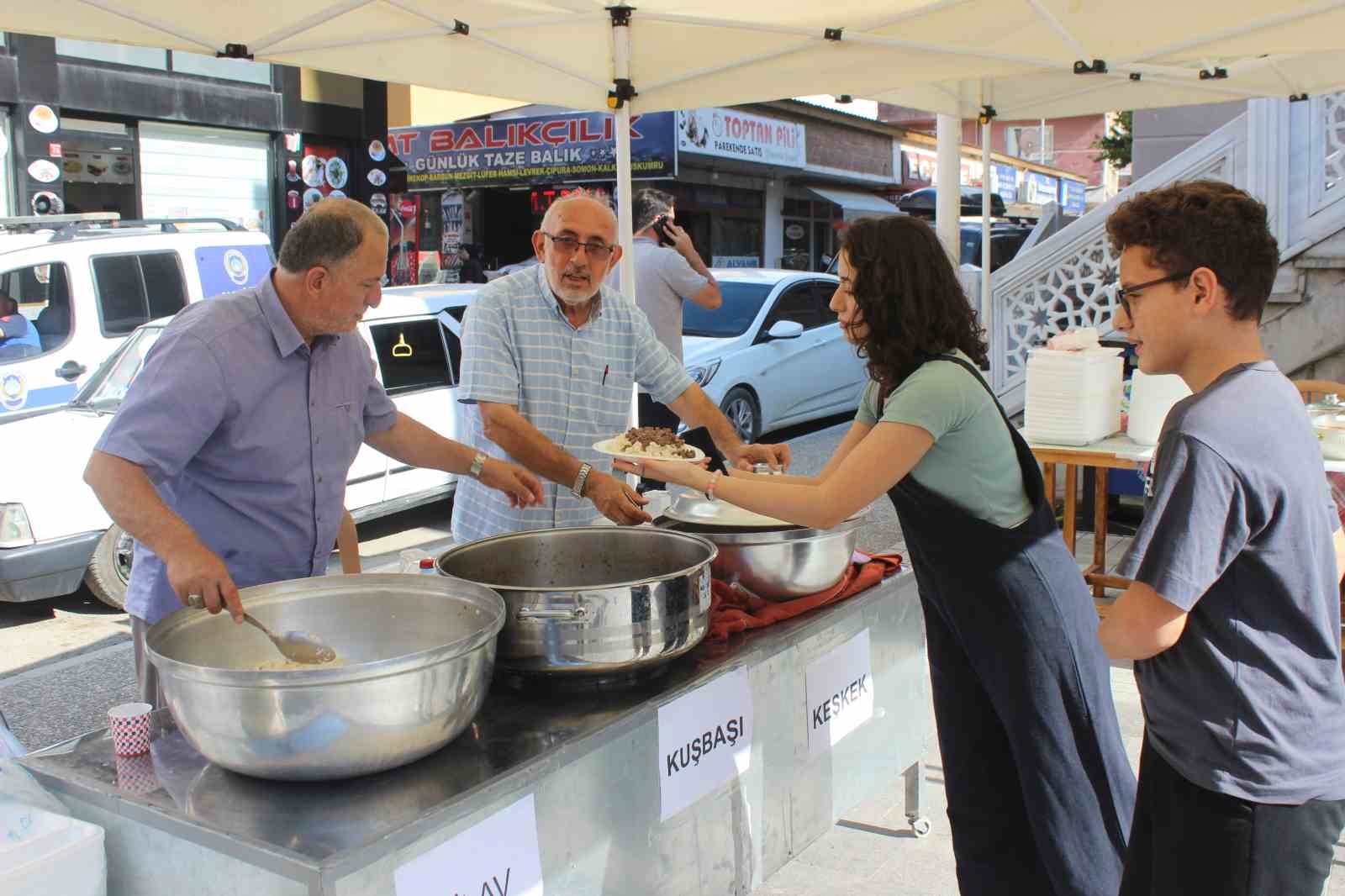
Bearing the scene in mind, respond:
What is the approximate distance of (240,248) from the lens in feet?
26.4

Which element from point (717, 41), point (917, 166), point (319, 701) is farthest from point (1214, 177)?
point (917, 166)

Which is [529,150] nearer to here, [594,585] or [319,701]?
[594,585]

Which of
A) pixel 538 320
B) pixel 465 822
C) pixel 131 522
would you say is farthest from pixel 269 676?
pixel 538 320

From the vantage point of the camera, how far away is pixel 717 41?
4672mm

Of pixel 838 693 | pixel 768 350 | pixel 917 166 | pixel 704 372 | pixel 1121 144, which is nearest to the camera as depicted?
pixel 838 693

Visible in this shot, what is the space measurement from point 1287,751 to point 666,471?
128 centimetres

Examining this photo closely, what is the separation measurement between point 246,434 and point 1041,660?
1688 mm

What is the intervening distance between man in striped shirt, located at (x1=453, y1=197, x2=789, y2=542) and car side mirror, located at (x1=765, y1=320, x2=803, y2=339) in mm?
6183

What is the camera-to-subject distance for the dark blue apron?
2361 mm

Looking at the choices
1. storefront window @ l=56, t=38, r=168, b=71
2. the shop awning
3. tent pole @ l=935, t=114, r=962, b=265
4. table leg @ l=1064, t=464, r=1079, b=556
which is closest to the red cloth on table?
table leg @ l=1064, t=464, r=1079, b=556

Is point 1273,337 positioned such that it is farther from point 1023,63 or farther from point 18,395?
point 18,395

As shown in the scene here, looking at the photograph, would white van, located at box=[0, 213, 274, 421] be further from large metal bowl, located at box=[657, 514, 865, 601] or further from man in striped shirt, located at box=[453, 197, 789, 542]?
large metal bowl, located at box=[657, 514, 865, 601]

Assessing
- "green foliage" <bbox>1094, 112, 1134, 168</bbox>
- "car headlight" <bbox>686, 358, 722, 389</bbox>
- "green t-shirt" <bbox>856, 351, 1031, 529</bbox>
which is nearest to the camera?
"green t-shirt" <bbox>856, 351, 1031, 529</bbox>

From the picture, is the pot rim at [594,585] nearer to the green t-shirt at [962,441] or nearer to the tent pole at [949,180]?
the green t-shirt at [962,441]
